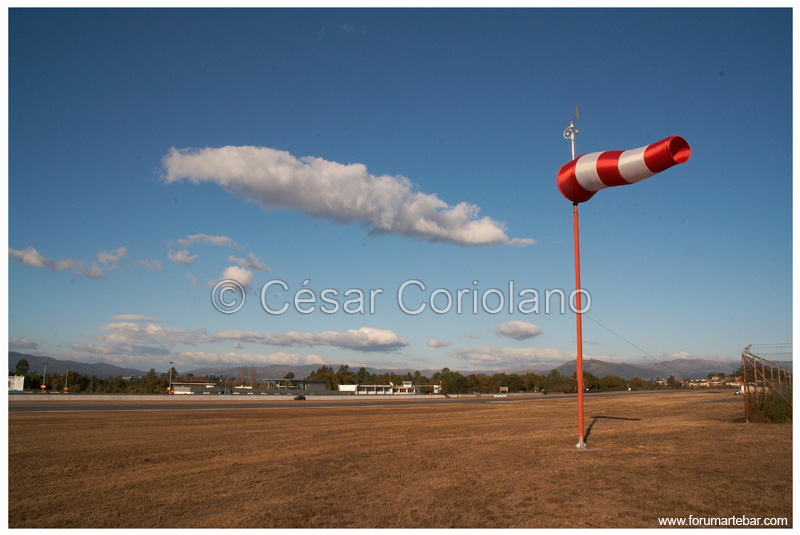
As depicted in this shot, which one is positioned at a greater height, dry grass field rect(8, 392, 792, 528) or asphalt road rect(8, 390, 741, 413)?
dry grass field rect(8, 392, 792, 528)

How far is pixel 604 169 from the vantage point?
11.7 metres

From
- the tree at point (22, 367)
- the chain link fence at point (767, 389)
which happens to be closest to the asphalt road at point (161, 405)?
the chain link fence at point (767, 389)

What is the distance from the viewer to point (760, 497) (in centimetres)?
766

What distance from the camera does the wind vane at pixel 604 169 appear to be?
33.9 feet

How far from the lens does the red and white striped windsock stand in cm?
1030

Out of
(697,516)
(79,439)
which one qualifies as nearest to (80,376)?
(79,439)

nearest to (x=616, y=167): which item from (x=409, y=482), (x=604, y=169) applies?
(x=604, y=169)

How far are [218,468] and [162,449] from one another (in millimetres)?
4585

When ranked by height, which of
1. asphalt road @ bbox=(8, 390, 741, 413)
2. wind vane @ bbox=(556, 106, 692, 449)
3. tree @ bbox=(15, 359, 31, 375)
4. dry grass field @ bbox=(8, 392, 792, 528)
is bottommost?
tree @ bbox=(15, 359, 31, 375)

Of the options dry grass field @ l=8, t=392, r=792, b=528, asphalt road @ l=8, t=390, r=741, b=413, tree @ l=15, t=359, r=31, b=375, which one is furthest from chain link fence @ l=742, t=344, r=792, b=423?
tree @ l=15, t=359, r=31, b=375

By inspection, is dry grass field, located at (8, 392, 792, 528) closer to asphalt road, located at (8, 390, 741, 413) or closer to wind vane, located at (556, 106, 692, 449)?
wind vane, located at (556, 106, 692, 449)

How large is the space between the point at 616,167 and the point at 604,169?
299 mm

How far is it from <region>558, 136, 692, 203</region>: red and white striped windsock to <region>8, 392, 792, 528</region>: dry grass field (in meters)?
5.91

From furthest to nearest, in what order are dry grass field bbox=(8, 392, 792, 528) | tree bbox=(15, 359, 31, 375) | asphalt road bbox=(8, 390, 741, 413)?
1. tree bbox=(15, 359, 31, 375)
2. asphalt road bbox=(8, 390, 741, 413)
3. dry grass field bbox=(8, 392, 792, 528)
